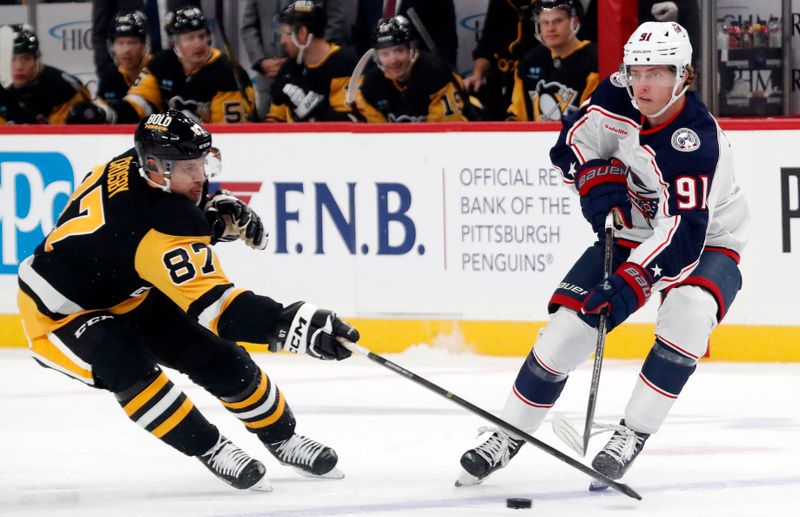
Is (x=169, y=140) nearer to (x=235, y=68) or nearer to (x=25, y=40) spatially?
(x=235, y=68)

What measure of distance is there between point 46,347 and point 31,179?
8.70 ft

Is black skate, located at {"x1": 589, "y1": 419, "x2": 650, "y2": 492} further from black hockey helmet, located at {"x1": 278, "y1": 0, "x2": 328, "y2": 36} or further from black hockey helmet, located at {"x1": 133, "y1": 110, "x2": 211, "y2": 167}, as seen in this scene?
black hockey helmet, located at {"x1": 278, "y1": 0, "x2": 328, "y2": 36}

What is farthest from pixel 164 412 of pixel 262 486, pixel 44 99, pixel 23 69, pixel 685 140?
pixel 23 69

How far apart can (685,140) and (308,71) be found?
310cm

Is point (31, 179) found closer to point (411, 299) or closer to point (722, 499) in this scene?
point (411, 299)

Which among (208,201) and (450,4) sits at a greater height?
(450,4)

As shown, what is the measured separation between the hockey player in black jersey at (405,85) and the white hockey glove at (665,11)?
854 millimetres

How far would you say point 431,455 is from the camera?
170 inches

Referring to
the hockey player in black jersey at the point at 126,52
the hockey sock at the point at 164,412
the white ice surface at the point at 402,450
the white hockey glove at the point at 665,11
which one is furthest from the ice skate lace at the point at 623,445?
the hockey player in black jersey at the point at 126,52

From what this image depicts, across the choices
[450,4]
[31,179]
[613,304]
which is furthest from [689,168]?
[31,179]

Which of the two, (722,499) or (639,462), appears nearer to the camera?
(722,499)

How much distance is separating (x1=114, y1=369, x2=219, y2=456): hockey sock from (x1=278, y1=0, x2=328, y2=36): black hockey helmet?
121 inches

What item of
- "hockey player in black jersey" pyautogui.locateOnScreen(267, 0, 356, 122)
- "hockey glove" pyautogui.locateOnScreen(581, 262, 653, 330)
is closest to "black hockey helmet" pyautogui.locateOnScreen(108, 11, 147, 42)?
"hockey player in black jersey" pyautogui.locateOnScreen(267, 0, 356, 122)

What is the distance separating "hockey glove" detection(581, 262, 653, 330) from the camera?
358cm
